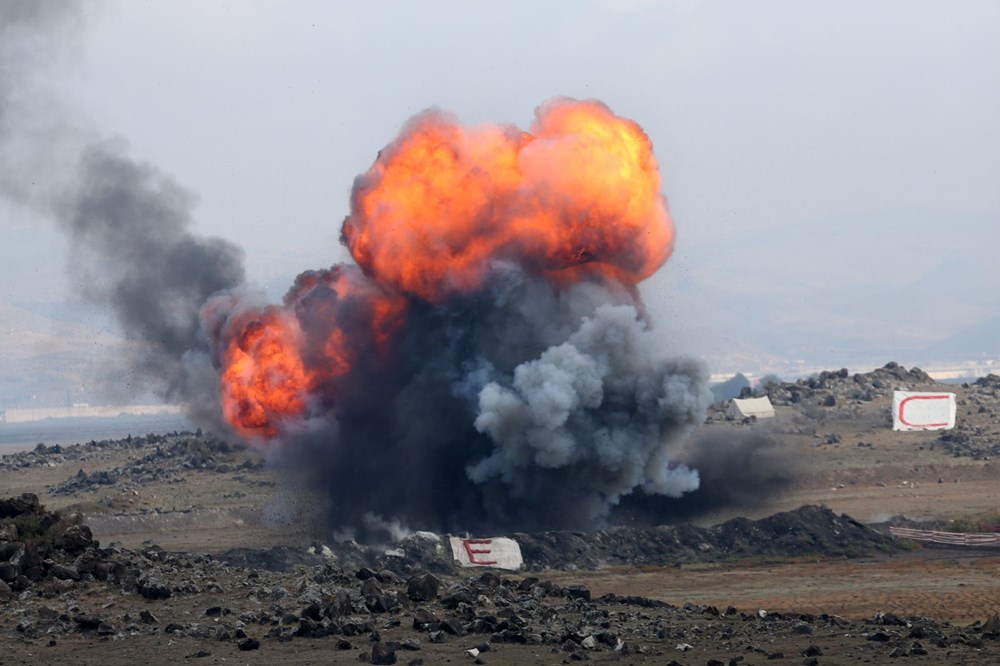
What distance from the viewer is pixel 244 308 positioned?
80.9m

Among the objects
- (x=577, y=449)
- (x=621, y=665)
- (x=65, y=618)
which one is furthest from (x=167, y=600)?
(x=577, y=449)

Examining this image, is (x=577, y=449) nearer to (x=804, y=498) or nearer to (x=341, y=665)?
(x=804, y=498)

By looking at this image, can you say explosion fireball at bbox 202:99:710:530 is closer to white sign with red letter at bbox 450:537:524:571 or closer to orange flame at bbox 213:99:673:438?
orange flame at bbox 213:99:673:438

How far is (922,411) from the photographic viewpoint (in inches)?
4306

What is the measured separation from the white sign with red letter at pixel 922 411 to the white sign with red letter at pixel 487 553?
2000 inches

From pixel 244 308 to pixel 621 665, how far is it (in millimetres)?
47650

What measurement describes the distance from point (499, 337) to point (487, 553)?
11.5 meters

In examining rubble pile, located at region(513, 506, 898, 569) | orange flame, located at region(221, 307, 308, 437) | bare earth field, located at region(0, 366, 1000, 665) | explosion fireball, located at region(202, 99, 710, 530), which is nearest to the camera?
bare earth field, located at region(0, 366, 1000, 665)

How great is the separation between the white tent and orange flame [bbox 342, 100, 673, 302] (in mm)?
41272

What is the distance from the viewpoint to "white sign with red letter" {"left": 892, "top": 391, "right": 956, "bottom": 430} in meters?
108

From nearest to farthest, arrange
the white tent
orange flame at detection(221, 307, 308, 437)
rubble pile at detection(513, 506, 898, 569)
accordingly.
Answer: rubble pile at detection(513, 506, 898, 569), orange flame at detection(221, 307, 308, 437), the white tent

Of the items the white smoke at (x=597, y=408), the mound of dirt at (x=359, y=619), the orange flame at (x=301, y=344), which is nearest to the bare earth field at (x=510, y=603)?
the mound of dirt at (x=359, y=619)

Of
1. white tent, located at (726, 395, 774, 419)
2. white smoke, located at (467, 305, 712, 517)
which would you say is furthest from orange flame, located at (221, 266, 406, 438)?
white tent, located at (726, 395, 774, 419)

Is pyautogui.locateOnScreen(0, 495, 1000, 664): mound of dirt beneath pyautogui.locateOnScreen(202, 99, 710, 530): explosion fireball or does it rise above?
beneath
